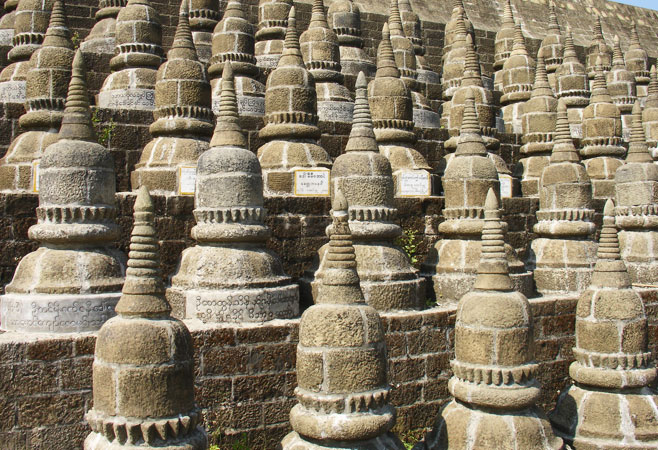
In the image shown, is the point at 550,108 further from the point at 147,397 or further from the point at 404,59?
the point at 147,397

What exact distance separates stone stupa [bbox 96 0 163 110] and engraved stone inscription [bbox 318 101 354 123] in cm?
280

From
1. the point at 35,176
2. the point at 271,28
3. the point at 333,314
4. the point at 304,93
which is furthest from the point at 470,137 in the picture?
the point at 271,28

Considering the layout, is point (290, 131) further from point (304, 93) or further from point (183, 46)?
point (183, 46)

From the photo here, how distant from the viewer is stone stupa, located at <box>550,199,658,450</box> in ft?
20.7

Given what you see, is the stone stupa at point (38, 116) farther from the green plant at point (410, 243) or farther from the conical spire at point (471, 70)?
the conical spire at point (471, 70)

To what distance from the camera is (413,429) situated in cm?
731

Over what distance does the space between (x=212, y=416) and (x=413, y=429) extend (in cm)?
222

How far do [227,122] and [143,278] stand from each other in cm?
283

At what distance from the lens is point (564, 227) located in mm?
9070

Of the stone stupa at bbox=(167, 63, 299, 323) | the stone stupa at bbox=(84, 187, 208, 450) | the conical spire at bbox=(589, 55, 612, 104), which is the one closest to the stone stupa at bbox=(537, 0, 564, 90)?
the conical spire at bbox=(589, 55, 612, 104)

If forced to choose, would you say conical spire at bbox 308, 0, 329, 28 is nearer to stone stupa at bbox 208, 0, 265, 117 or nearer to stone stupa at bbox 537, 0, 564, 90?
stone stupa at bbox 208, 0, 265, 117

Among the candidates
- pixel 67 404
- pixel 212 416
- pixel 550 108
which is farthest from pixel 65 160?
pixel 550 108

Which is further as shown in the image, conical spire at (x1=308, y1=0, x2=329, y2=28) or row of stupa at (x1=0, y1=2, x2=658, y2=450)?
conical spire at (x1=308, y1=0, x2=329, y2=28)

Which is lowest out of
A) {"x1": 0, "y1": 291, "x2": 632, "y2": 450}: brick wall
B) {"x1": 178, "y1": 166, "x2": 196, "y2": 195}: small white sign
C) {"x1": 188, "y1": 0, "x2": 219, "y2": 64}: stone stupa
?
{"x1": 0, "y1": 291, "x2": 632, "y2": 450}: brick wall
